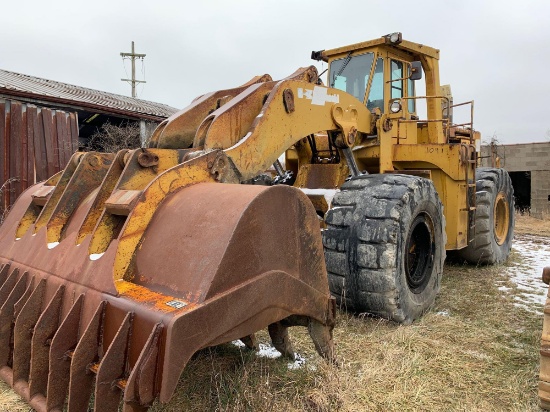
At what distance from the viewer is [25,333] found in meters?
2.76

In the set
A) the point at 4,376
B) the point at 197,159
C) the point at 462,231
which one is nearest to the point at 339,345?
the point at 197,159

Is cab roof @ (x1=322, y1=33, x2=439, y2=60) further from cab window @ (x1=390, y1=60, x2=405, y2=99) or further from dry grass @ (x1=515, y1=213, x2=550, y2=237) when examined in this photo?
dry grass @ (x1=515, y1=213, x2=550, y2=237)

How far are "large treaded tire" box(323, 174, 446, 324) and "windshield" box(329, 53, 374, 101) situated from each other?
1709 mm

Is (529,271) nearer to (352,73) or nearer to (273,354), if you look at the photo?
(352,73)

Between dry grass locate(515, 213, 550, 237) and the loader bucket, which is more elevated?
the loader bucket

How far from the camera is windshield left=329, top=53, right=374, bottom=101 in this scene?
5.74 metres

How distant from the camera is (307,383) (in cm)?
303

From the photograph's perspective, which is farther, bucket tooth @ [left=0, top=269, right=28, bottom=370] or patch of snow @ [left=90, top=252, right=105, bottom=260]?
bucket tooth @ [left=0, top=269, right=28, bottom=370]

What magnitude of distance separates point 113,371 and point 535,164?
19516 mm

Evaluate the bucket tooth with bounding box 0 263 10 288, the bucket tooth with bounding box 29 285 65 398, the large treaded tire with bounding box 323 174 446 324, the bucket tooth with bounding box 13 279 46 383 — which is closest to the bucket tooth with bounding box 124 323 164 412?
the bucket tooth with bounding box 29 285 65 398

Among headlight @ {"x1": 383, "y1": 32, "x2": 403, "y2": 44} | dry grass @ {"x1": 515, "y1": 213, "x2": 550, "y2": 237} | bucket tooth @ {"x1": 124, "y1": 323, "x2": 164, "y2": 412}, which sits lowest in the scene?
dry grass @ {"x1": 515, "y1": 213, "x2": 550, "y2": 237}

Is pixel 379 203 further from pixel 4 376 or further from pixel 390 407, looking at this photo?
pixel 4 376

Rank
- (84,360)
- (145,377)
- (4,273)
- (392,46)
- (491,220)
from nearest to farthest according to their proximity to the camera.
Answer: (145,377) → (84,360) → (4,273) → (392,46) → (491,220)

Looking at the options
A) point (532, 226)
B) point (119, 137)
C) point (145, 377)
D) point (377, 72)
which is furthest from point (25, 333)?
point (532, 226)
